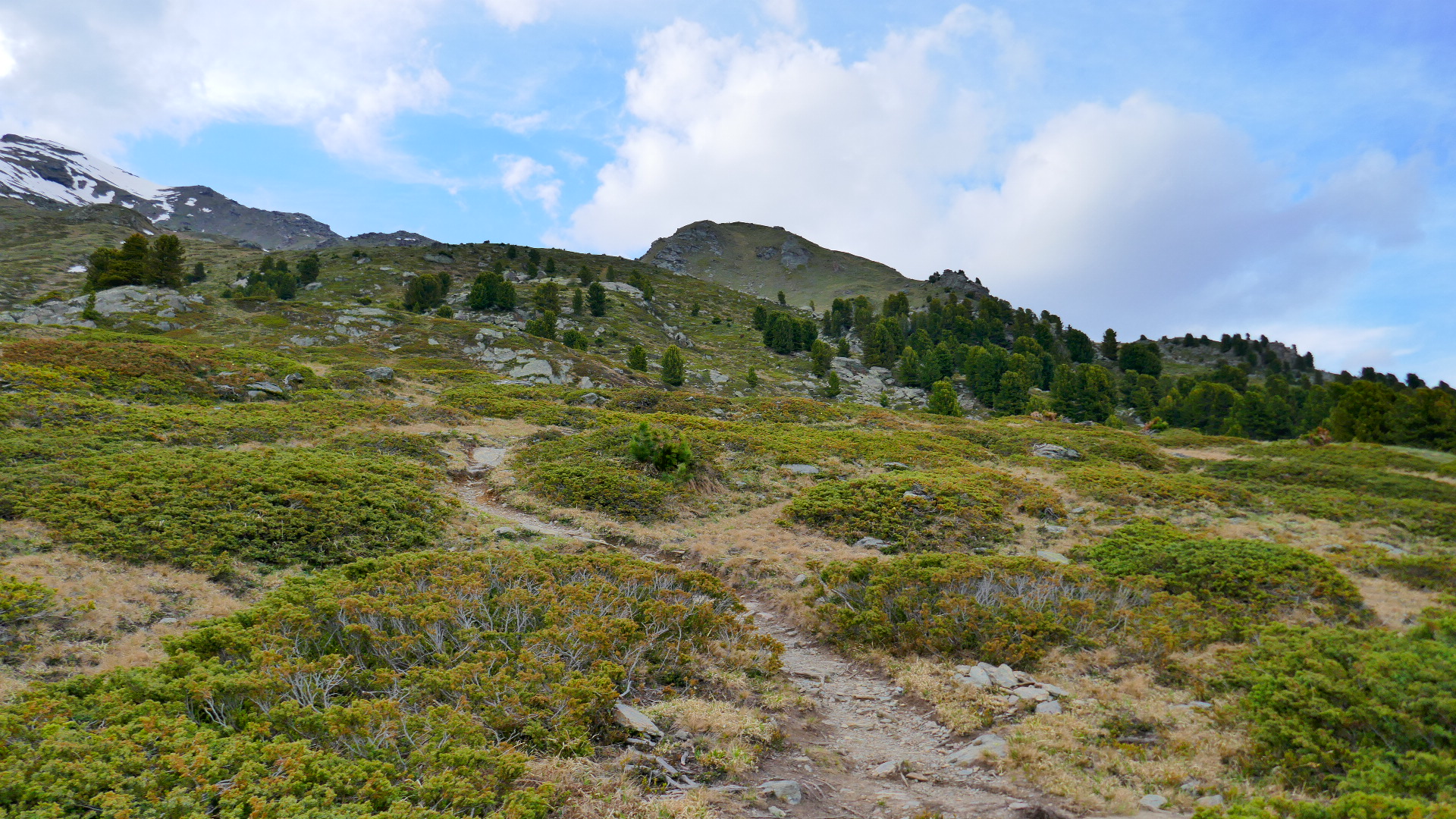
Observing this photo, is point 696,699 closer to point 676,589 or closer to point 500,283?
point 676,589

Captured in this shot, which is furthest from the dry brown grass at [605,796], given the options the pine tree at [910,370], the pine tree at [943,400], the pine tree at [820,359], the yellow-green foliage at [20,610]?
the pine tree at [910,370]

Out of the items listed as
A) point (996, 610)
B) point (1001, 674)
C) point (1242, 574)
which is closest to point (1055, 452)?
point (1242, 574)

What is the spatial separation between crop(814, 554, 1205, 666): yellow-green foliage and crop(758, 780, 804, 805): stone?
471 cm

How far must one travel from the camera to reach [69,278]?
3100 inches

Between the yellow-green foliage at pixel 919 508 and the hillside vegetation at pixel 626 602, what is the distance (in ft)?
0.45

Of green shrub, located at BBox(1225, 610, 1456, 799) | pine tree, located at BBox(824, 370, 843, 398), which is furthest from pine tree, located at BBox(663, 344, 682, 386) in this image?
green shrub, located at BBox(1225, 610, 1456, 799)

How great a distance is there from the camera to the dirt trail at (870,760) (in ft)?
20.5

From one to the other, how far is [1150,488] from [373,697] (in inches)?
1002

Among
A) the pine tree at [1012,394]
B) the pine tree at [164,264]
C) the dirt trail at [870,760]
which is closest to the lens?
the dirt trail at [870,760]

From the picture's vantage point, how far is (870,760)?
7566 millimetres

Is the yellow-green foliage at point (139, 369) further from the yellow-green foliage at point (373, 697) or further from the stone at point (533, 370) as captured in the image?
the yellow-green foliage at point (373, 697)

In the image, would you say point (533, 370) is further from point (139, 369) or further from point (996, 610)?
point (996, 610)

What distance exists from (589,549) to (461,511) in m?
4.25

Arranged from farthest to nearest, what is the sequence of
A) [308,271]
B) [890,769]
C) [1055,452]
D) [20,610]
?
[308,271]
[1055,452]
[20,610]
[890,769]
